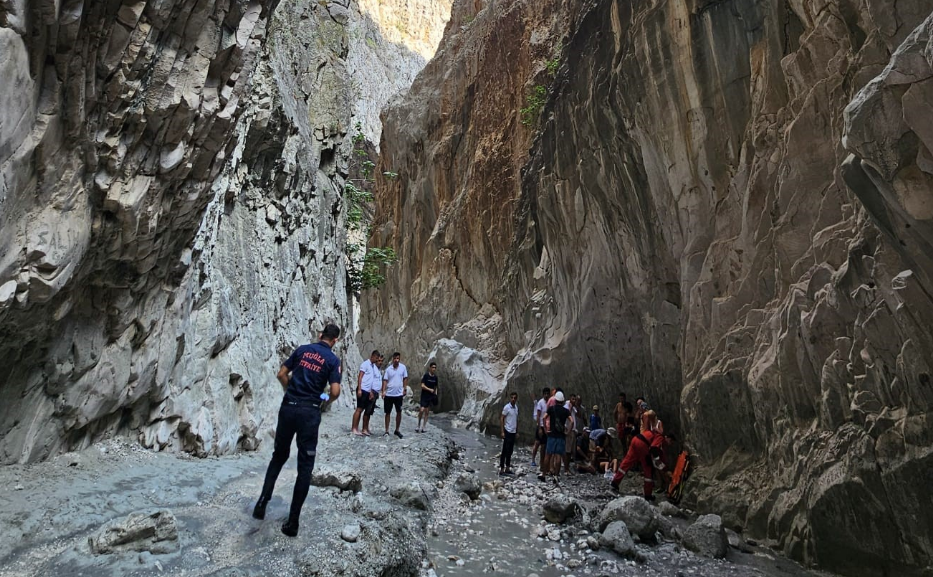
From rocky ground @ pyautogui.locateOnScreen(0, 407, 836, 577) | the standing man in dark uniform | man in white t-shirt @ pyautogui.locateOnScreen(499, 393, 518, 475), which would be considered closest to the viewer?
rocky ground @ pyautogui.locateOnScreen(0, 407, 836, 577)

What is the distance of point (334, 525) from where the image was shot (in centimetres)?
520

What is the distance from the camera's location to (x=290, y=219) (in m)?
12.8

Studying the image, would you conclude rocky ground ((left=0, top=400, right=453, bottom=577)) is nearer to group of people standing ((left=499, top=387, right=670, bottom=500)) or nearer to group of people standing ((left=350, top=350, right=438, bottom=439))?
group of people standing ((left=350, top=350, right=438, bottom=439))

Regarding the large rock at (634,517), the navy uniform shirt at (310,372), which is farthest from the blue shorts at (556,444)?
the navy uniform shirt at (310,372)

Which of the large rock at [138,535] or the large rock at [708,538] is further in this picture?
the large rock at [708,538]

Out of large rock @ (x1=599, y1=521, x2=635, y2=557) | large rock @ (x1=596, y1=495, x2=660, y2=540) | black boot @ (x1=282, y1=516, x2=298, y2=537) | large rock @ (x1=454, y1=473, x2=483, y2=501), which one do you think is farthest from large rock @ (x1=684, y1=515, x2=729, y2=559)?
black boot @ (x1=282, y1=516, x2=298, y2=537)

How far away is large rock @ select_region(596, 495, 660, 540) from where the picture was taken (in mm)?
7344

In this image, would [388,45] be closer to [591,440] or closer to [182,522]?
[591,440]

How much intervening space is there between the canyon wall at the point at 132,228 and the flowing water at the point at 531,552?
341cm

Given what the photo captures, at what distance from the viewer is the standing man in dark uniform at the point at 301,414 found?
4719 mm

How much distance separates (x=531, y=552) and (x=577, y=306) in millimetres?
9947

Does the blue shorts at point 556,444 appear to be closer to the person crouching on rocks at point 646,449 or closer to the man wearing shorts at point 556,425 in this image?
the man wearing shorts at point 556,425

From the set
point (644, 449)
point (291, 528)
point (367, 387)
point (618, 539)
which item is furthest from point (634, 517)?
point (367, 387)

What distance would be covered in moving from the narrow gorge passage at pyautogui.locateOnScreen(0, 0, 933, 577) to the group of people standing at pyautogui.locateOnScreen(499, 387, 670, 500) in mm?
227
